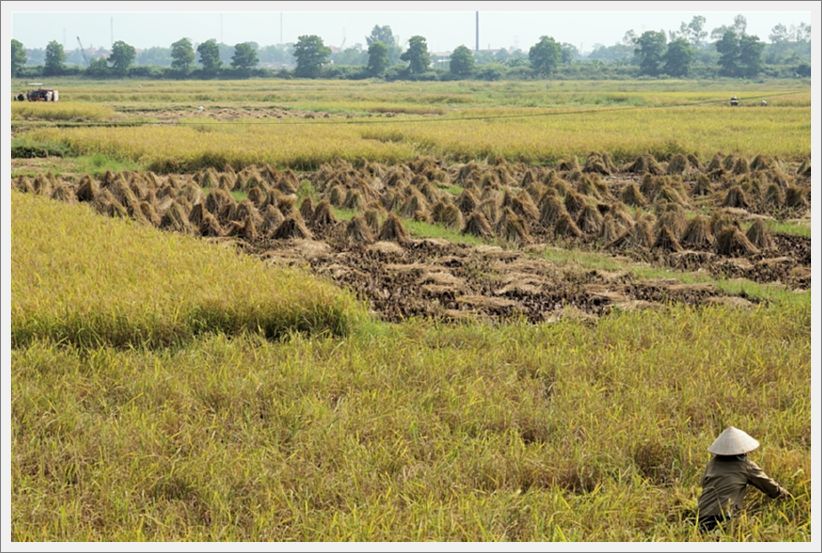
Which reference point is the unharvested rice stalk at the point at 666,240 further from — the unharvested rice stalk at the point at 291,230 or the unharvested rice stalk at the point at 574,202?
the unharvested rice stalk at the point at 291,230

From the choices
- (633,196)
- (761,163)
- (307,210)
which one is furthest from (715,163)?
(307,210)

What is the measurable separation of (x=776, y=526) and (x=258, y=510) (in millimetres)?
1951

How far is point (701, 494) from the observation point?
12.3ft

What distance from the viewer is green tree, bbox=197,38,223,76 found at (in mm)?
68812

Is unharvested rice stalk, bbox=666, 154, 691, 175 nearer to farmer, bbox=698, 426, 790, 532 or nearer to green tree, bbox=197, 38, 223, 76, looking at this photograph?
farmer, bbox=698, 426, 790, 532

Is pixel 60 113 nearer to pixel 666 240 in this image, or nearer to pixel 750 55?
pixel 666 240

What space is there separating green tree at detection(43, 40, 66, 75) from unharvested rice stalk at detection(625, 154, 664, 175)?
55448 millimetres

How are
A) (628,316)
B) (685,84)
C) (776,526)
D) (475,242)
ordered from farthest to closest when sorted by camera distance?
(685,84), (475,242), (628,316), (776,526)

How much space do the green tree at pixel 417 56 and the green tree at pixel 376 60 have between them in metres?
2.04

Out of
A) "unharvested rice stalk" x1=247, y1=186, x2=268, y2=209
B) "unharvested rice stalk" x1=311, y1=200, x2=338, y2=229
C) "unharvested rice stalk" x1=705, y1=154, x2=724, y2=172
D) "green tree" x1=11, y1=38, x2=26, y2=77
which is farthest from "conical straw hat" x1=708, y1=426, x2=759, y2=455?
"green tree" x1=11, y1=38, x2=26, y2=77

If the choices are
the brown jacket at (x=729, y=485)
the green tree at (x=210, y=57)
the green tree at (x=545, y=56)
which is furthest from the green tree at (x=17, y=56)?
the brown jacket at (x=729, y=485)

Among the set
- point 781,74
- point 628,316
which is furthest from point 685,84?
point 628,316

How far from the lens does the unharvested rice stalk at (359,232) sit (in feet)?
34.2

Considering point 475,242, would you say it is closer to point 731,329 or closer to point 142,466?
point 731,329
